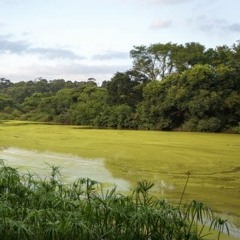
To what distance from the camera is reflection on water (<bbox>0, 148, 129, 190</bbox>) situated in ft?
19.9

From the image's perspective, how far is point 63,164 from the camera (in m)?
7.43

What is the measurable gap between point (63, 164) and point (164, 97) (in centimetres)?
1244

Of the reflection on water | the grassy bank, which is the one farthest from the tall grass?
the reflection on water

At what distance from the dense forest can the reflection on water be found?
10238 mm

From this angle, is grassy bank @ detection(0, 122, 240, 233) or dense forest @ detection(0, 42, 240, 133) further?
dense forest @ detection(0, 42, 240, 133)

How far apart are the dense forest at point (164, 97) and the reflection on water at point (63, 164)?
33.6ft

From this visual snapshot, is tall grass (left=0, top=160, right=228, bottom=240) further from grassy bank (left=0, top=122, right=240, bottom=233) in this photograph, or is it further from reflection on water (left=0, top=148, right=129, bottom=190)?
reflection on water (left=0, top=148, right=129, bottom=190)

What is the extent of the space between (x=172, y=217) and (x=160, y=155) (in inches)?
259

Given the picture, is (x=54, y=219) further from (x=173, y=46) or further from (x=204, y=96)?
(x=173, y=46)

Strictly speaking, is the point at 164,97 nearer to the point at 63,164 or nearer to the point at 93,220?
the point at 63,164

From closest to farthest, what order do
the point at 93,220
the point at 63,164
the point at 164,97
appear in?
1. the point at 93,220
2. the point at 63,164
3. the point at 164,97

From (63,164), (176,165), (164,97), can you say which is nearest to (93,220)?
(63,164)

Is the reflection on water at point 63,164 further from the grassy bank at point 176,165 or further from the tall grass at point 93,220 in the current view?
the tall grass at point 93,220

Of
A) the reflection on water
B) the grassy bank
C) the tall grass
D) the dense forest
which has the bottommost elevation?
the reflection on water
